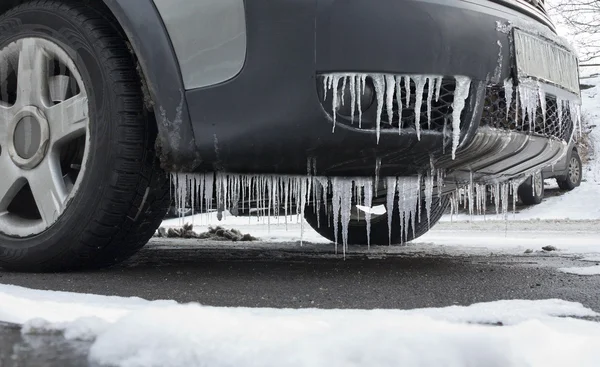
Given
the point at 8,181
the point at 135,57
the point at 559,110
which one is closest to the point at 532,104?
the point at 559,110

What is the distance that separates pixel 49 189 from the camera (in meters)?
2.60

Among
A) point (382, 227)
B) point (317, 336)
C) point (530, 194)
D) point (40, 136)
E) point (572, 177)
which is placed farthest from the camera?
point (572, 177)

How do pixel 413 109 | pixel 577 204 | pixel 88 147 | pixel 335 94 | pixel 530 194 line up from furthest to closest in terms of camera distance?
pixel 577 204
pixel 530 194
pixel 88 147
pixel 413 109
pixel 335 94

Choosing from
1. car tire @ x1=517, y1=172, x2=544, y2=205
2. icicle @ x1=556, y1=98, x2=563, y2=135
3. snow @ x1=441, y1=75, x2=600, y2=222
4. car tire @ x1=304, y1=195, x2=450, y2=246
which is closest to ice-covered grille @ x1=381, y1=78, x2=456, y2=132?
icicle @ x1=556, y1=98, x2=563, y2=135

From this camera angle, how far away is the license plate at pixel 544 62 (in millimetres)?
2549

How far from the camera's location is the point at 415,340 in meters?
1.36

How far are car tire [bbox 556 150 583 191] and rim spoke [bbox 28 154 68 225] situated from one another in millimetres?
13803

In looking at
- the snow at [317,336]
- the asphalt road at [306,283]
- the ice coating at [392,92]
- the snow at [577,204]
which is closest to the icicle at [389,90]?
the ice coating at [392,92]

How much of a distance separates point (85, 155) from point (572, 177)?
1415 cm

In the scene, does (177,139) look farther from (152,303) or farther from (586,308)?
(586,308)

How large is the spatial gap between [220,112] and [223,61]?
0.18 m

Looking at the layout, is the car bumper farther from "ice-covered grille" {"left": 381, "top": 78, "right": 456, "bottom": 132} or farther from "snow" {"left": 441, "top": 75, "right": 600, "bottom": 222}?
"snow" {"left": 441, "top": 75, "right": 600, "bottom": 222}

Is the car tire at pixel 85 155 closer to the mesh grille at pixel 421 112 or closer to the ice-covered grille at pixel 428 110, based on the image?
the mesh grille at pixel 421 112

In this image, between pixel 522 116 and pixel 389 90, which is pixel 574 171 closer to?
pixel 522 116
